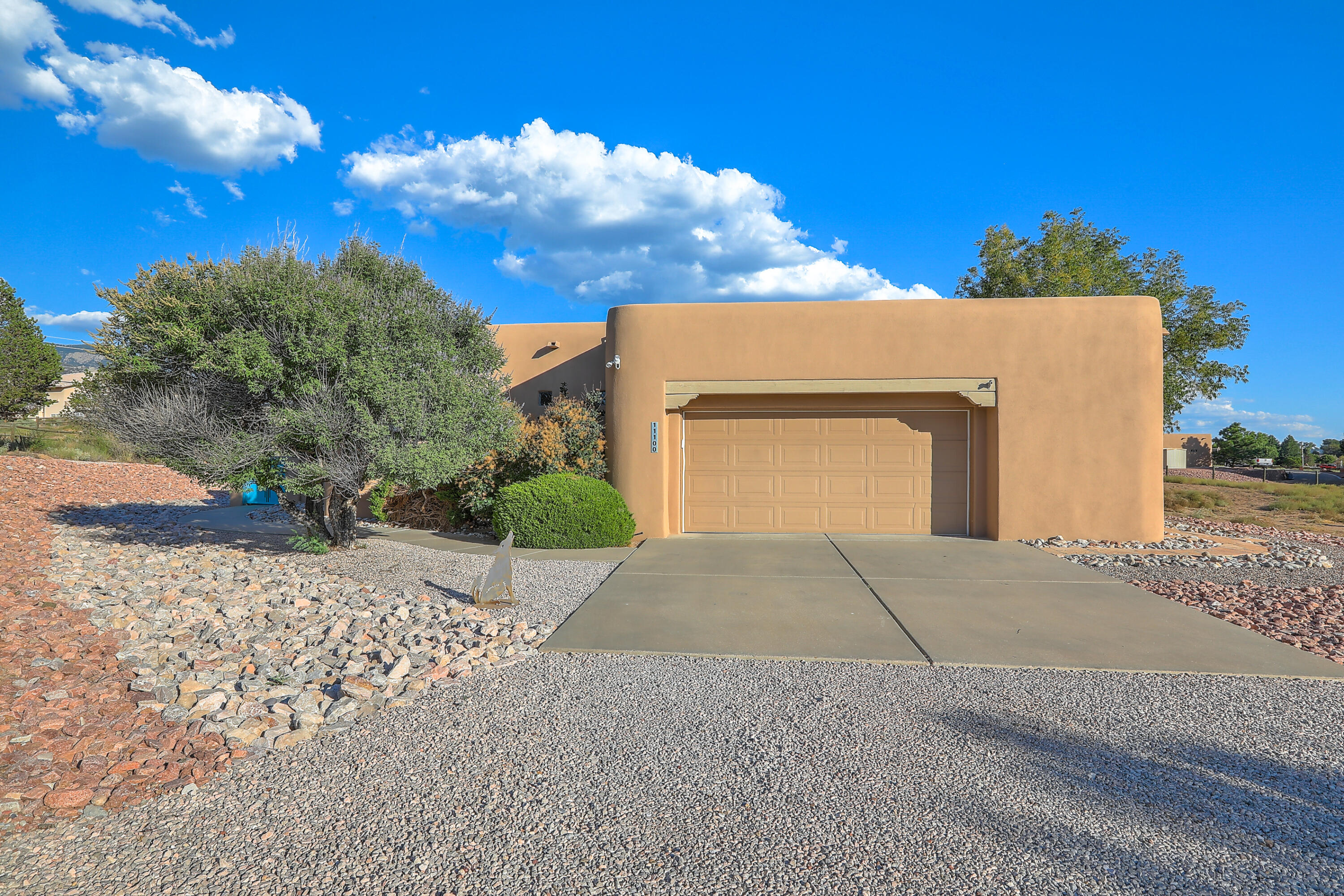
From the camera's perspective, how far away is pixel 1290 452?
52.4 m

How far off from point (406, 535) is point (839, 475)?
6984 mm

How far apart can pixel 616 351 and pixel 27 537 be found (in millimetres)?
7797


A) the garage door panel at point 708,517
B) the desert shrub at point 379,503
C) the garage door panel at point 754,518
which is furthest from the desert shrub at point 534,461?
the garage door panel at point 754,518

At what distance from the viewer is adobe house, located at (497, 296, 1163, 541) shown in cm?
980

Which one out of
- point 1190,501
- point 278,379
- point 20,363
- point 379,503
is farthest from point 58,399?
point 1190,501

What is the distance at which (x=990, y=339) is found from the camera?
32.6 ft

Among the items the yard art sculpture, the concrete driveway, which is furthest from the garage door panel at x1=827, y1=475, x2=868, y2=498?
the yard art sculpture

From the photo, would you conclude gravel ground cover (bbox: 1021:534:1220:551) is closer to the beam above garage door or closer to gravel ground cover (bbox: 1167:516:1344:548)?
gravel ground cover (bbox: 1167:516:1344:548)

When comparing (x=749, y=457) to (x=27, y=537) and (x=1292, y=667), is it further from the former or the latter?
(x=27, y=537)

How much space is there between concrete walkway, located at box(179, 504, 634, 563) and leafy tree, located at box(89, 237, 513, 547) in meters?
1.75

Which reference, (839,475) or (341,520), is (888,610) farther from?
(341,520)

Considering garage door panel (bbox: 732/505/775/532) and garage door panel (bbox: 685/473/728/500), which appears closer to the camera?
garage door panel (bbox: 732/505/775/532)

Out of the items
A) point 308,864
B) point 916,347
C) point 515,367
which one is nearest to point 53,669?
point 308,864

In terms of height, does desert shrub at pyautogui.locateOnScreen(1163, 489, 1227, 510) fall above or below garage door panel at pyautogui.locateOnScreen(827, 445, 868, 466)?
below
